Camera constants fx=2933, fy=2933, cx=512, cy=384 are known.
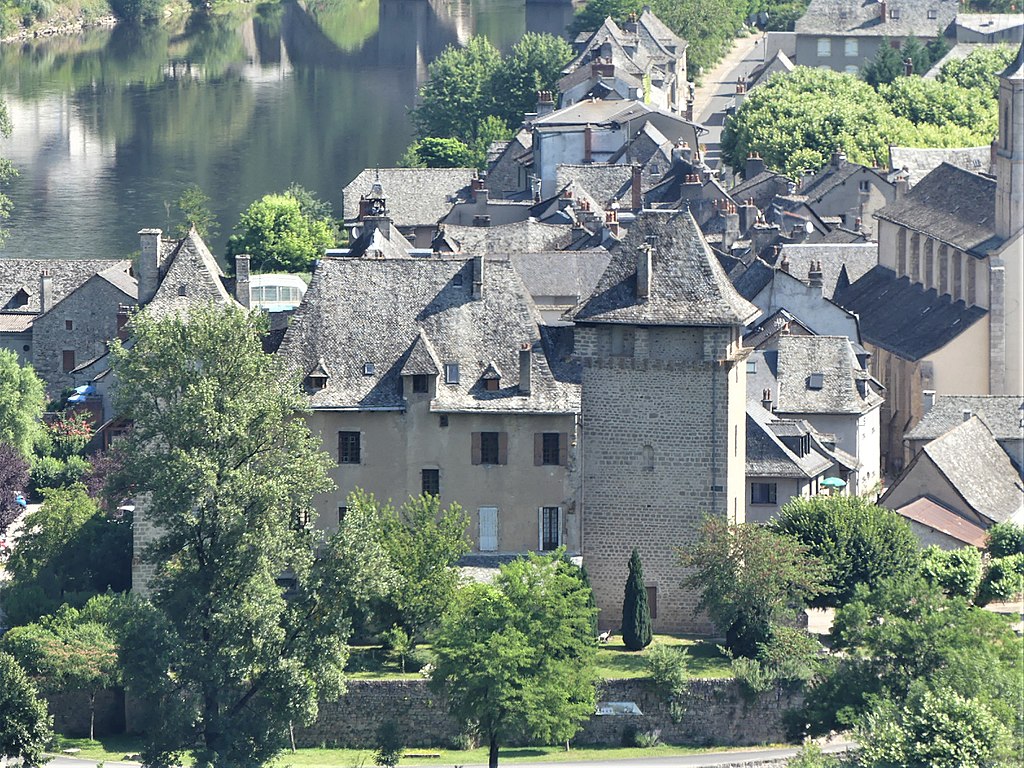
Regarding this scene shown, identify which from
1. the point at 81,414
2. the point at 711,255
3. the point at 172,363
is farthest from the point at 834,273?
the point at 172,363

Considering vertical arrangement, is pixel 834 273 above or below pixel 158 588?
above

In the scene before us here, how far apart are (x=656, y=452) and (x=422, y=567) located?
6.61 m

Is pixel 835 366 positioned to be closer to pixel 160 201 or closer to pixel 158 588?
pixel 158 588

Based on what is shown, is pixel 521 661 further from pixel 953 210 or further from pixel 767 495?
pixel 953 210

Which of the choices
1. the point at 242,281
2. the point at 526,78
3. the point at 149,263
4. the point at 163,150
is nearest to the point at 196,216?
the point at 163,150

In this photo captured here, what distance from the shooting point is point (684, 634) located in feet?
240

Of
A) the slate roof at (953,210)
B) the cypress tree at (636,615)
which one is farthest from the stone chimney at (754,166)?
the cypress tree at (636,615)

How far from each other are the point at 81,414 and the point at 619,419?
3112cm

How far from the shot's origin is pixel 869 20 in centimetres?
18338

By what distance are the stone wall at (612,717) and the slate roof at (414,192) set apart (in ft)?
202

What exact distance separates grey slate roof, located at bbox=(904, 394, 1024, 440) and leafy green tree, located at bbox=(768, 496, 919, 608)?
46.4ft

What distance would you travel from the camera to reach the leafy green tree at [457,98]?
16500 cm

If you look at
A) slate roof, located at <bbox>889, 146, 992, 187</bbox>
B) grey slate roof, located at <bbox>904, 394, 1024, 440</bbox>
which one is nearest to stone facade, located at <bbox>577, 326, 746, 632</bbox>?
grey slate roof, located at <bbox>904, 394, 1024, 440</bbox>

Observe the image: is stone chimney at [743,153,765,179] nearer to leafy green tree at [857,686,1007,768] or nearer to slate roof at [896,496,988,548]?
slate roof at [896,496,988,548]
